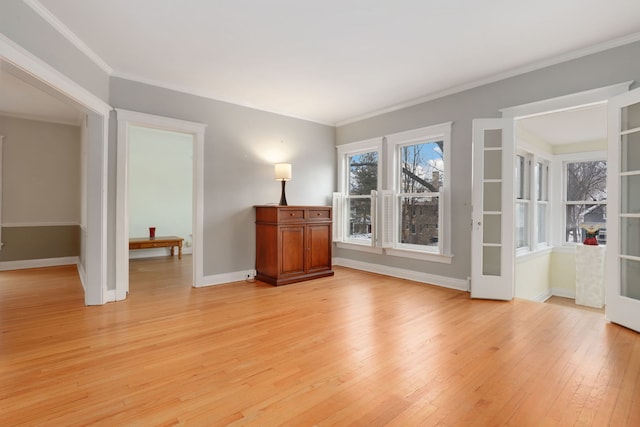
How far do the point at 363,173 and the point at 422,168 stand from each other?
3.69ft

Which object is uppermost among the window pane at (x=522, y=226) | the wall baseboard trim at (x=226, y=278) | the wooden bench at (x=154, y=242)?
the window pane at (x=522, y=226)

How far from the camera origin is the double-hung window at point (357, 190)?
523cm

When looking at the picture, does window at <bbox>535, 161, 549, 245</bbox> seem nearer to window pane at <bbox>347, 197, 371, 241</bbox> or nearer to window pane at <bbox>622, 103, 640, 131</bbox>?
window pane at <bbox>622, 103, 640, 131</bbox>

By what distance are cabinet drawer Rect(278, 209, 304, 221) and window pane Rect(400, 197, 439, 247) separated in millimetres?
1619

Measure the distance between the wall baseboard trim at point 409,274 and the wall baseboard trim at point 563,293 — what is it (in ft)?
9.52

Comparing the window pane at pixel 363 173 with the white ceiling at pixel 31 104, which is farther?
the window pane at pixel 363 173

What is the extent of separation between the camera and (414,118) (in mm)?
4535

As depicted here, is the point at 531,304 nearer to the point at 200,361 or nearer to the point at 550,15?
the point at 550,15

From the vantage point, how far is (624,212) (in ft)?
9.04

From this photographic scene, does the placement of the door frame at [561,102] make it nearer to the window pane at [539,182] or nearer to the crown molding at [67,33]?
the window pane at [539,182]

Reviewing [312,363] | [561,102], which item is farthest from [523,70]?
[312,363]

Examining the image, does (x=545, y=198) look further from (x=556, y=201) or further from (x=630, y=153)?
(x=630, y=153)

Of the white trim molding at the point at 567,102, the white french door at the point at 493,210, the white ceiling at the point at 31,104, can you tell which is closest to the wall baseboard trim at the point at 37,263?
the white ceiling at the point at 31,104

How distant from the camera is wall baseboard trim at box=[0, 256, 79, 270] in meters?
5.12
